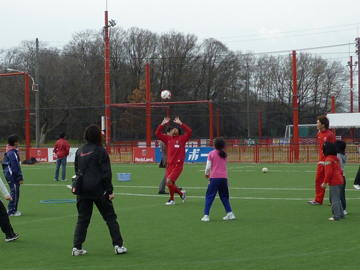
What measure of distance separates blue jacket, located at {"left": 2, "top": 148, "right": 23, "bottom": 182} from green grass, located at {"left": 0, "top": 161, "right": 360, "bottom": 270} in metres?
0.89

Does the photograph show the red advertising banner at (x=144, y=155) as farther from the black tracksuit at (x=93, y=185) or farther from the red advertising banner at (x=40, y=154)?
the black tracksuit at (x=93, y=185)

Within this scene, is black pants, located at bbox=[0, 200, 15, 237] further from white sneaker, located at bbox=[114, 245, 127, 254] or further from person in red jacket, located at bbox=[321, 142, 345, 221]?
person in red jacket, located at bbox=[321, 142, 345, 221]

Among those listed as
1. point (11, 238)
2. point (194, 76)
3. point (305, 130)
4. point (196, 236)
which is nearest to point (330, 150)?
point (196, 236)

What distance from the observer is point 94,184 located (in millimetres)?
8055

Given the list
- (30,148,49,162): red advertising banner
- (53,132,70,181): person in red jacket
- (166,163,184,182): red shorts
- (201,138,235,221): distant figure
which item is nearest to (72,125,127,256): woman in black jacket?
(201,138,235,221): distant figure

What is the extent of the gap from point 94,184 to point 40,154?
102 ft

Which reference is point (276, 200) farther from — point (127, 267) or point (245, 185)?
point (127, 267)

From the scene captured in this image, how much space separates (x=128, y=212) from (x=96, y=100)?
54.1m

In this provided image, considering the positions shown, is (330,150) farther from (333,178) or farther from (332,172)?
(333,178)

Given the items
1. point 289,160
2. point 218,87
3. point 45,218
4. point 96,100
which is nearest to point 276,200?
point 45,218

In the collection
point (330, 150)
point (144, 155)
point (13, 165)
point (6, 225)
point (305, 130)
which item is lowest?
point (6, 225)

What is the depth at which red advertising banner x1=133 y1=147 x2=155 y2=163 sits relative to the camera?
35.0m

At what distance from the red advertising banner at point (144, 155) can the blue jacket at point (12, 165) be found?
22.3 m

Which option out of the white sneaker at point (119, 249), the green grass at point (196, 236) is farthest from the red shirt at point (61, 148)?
the white sneaker at point (119, 249)
